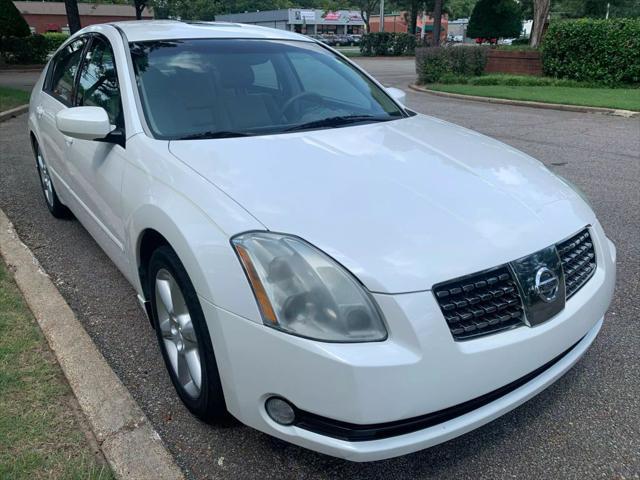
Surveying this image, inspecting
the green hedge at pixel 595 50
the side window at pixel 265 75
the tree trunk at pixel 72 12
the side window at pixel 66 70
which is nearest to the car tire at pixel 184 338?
the side window at pixel 265 75

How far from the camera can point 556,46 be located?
1598 cm

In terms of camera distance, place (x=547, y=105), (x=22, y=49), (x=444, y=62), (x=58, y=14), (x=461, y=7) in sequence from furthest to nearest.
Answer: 1. (x=461, y=7)
2. (x=58, y=14)
3. (x=22, y=49)
4. (x=444, y=62)
5. (x=547, y=105)

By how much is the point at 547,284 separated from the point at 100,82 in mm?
2742

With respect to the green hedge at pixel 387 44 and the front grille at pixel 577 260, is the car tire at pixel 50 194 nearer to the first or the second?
the front grille at pixel 577 260

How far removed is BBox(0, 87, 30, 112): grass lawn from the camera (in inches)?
437

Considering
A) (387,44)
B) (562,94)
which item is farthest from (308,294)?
(387,44)

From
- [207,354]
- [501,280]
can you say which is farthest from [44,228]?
[501,280]

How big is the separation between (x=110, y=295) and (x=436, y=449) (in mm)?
2276

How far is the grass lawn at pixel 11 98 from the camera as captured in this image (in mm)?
11105

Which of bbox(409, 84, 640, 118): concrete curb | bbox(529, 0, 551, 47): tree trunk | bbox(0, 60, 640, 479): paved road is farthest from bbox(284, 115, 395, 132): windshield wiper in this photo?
bbox(529, 0, 551, 47): tree trunk

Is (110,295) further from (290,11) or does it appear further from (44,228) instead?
(290,11)

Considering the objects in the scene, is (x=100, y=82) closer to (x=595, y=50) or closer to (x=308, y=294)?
(x=308, y=294)

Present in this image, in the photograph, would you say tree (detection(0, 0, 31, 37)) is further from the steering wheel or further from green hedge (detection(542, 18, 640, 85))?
the steering wheel

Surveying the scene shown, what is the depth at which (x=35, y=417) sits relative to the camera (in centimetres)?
233
